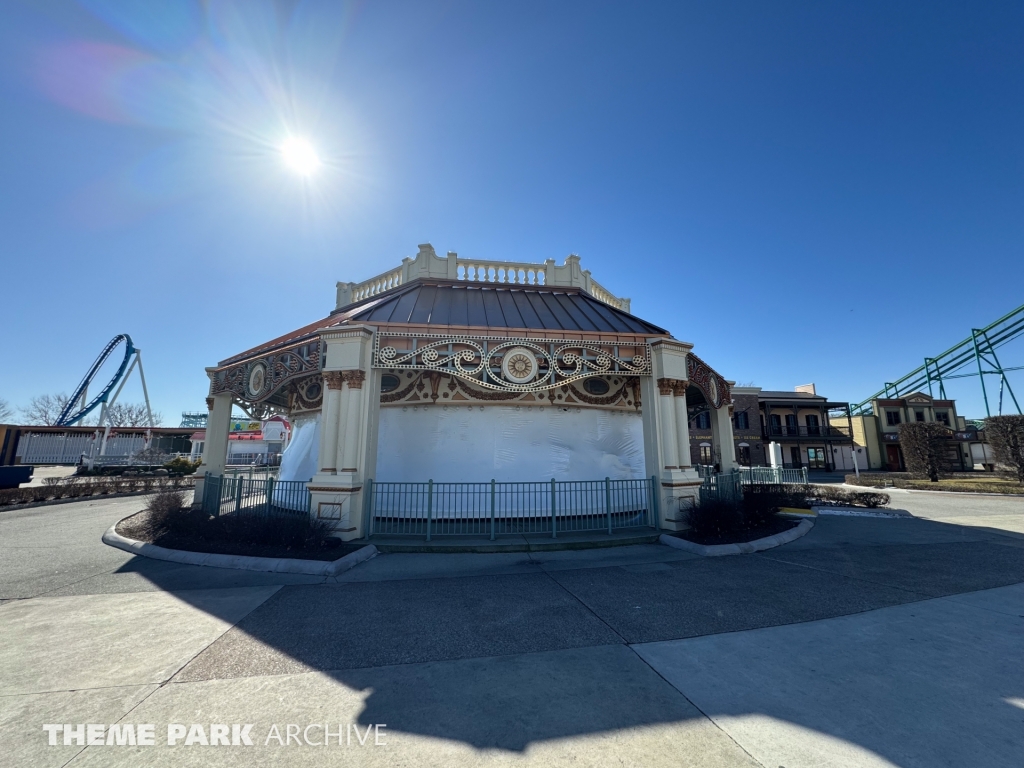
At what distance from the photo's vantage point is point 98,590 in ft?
20.7

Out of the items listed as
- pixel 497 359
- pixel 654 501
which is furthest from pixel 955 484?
pixel 497 359

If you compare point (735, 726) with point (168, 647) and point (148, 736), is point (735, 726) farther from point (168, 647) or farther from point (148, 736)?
point (168, 647)

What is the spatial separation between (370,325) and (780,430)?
49.8m

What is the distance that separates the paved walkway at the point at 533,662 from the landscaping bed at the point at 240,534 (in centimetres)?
77

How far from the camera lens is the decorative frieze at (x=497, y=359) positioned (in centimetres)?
970

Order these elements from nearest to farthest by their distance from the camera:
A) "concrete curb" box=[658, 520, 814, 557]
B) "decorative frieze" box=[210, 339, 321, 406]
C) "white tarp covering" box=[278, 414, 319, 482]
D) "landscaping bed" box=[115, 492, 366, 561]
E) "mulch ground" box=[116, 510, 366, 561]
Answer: "mulch ground" box=[116, 510, 366, 561]
"landscaping bed" box=[115, 492, 366, 561]
"concrete curb" box=[658, 520, 814, 557]
"decorative frieze" box=[210, 339, 321, 406]
"white tarp covering" box=[278, 414, 319, 482]

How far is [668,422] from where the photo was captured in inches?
412

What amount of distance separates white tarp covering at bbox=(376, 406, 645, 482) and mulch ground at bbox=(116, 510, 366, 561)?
3.13 metres

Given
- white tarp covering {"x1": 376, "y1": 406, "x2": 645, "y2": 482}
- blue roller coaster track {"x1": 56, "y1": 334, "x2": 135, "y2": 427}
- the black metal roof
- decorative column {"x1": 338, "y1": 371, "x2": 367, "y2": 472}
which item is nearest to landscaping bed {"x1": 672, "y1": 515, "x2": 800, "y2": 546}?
white tarp covering {"x1": 376, "y1": 406, "x2": 645, "y2": 482}

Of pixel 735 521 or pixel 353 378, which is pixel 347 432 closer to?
pixel 353 378

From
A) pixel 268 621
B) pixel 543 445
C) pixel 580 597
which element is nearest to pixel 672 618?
pixel 580 597

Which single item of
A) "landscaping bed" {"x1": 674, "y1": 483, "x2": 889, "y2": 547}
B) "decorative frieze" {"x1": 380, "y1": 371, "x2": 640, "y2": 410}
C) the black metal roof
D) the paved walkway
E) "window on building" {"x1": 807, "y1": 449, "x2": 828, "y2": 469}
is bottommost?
the paved walkway

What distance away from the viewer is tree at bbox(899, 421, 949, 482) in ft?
90.1

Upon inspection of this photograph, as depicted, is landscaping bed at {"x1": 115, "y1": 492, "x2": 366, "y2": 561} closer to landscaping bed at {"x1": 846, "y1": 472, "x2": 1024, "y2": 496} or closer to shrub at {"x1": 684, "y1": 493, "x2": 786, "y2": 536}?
shrub at {"x1": 684, "y1": 493, "x2": 786, "y2": 536}
